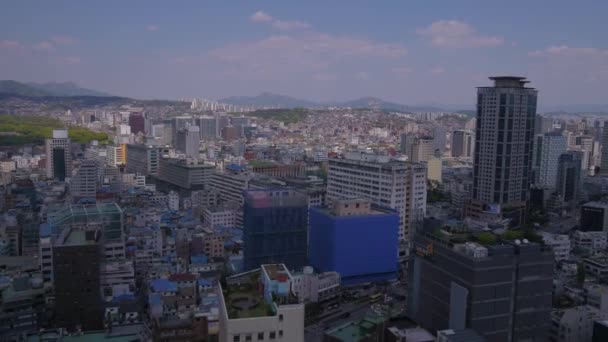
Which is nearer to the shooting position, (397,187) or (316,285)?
(316,285)

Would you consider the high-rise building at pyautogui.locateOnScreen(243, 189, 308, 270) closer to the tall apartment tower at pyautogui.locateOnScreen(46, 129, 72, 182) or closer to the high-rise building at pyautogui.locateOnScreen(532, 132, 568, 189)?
the tall apartment tower at pyautogui.locateOnScreen(46, 129, 72, 182)

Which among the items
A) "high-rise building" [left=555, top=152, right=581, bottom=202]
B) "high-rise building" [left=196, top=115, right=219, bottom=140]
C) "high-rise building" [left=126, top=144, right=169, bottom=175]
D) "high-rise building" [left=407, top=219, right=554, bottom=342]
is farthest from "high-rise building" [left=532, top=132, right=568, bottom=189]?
"high-rise building" [left=196, top=115, right=219, bottom=140]

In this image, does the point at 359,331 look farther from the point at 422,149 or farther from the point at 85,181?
the point at 422,149

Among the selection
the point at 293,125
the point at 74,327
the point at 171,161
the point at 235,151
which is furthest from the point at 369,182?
the point at 293,125

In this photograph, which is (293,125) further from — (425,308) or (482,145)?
(425,308)

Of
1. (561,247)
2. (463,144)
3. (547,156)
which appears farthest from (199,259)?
(463,144)

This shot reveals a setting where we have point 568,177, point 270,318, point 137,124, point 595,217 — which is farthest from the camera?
point 137,124

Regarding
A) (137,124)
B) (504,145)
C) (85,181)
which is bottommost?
(85,181)
